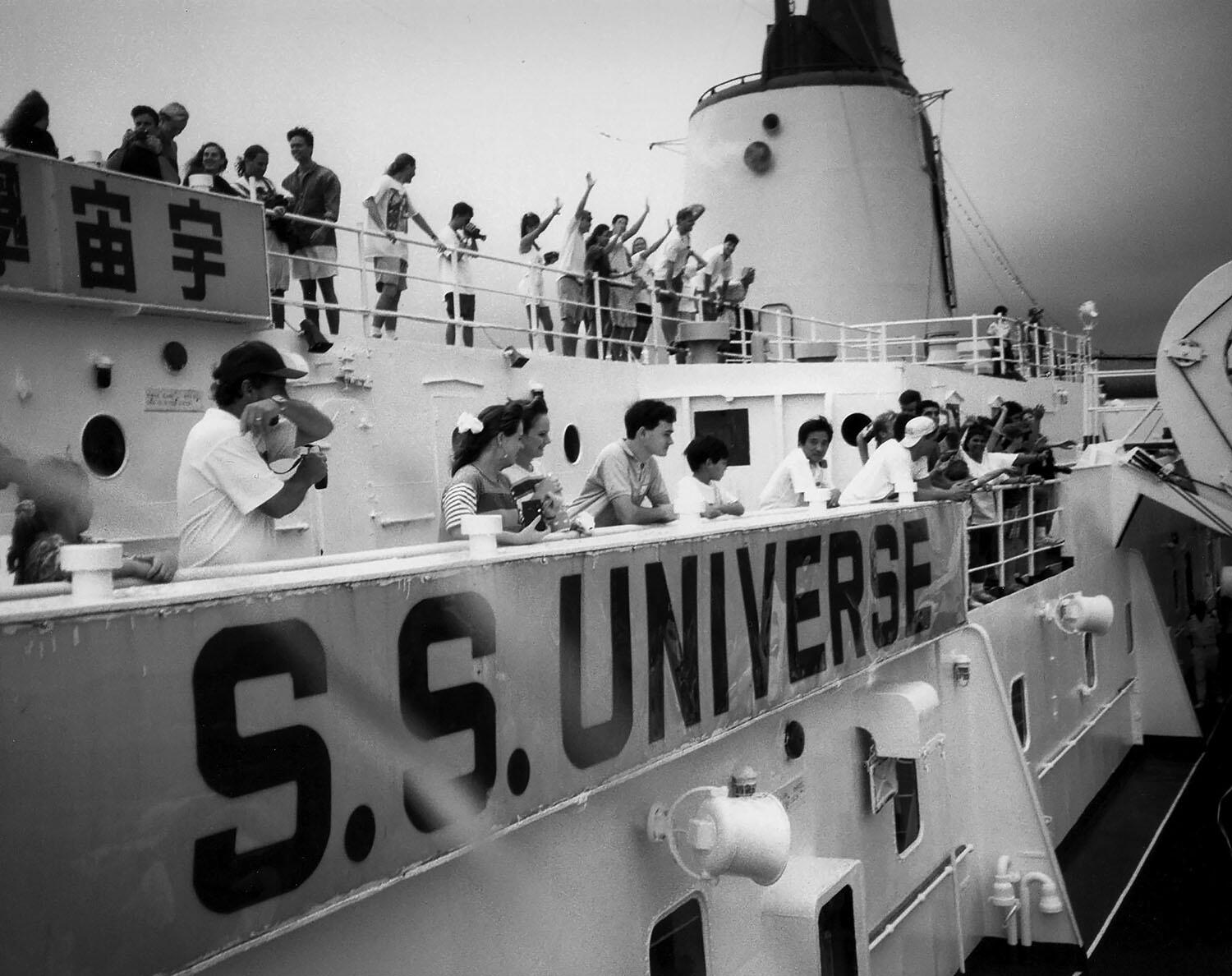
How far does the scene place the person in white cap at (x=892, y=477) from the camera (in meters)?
6.93

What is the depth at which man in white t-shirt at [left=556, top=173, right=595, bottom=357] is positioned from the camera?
38.9 ft

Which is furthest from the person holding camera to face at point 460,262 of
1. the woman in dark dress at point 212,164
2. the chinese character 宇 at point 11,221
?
the chinese character 宇 at point 11,221

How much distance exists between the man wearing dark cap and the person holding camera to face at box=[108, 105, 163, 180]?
3.91 meters

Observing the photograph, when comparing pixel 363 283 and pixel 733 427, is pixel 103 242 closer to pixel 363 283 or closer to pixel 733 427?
pixel 363 283

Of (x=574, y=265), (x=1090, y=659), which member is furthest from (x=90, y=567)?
(x=1090, y=659)

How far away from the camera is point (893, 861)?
618 centimetres

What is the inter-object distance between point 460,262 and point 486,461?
20.2ft

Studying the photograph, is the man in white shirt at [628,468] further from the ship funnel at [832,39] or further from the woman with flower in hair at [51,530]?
the ship funnel at [832,39]

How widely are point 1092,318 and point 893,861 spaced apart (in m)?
16.0

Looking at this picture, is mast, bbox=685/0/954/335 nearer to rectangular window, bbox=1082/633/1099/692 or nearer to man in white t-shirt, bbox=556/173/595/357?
man in white t-shirt, bbox=556/173/595/357

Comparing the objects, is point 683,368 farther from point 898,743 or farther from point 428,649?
point 428,649

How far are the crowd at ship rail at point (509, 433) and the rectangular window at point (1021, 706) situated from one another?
0.83 meters

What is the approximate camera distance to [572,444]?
11539 millimetres

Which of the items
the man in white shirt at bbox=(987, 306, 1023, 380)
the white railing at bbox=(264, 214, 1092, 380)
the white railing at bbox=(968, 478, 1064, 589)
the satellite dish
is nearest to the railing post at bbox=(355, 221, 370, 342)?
the white railing at bbox=(264, 214, 1092, 380)
